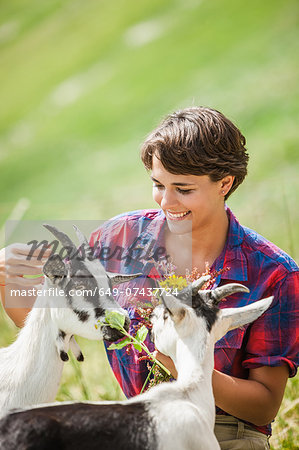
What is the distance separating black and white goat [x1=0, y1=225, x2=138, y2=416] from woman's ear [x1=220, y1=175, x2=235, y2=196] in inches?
28.8

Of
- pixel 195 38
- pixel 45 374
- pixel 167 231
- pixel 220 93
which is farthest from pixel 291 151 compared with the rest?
pixel 45 374

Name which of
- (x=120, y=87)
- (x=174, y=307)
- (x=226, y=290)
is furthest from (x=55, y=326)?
(x=120, y=87)

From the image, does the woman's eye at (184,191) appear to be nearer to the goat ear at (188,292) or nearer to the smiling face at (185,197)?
the smiling face at (185,197)

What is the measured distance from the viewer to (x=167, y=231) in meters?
2.92

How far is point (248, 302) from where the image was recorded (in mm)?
2545

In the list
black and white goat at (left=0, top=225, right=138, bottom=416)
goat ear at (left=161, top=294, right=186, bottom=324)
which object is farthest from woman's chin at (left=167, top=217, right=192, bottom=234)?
goat ear at (left=161, top=294, right=186, bottom=324)

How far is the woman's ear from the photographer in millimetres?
2727

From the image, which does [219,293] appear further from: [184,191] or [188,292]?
[184,191]

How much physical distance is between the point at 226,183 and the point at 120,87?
7700 millimetres

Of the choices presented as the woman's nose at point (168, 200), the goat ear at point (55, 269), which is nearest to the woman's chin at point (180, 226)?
the woman's nose at point (168, 200)

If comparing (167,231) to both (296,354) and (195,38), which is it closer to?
(296,354)

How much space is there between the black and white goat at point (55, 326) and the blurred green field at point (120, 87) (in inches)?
191

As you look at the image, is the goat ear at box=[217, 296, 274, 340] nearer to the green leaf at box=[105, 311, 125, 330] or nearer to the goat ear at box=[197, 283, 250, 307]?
the goat ear at box=[197, 283, 250, 307]

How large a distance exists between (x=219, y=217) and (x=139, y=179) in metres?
5.96
